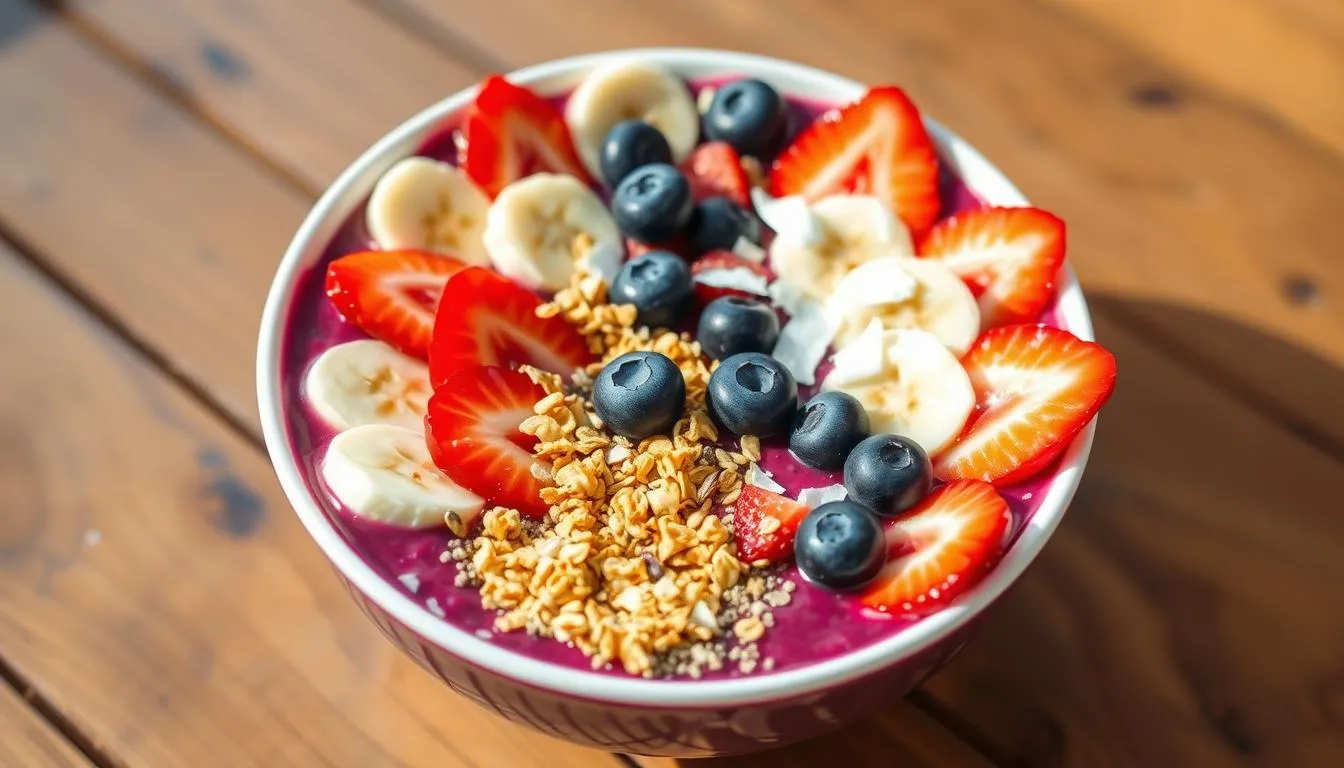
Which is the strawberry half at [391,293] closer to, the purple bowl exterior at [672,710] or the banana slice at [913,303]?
the purple bowl exterior at [672,710]

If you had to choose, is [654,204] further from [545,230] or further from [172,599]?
[172,599]

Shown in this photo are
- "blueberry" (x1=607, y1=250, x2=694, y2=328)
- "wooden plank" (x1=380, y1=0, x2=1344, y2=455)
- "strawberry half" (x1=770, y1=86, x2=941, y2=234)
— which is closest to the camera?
"blueberry" (x1=607, y1=250, x2=694, y2=328)

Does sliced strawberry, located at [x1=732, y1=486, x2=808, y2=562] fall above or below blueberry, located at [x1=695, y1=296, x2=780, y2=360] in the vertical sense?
below

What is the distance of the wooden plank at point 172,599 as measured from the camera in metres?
1.17

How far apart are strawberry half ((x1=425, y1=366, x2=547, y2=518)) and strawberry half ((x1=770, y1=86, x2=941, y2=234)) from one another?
1.34 ft

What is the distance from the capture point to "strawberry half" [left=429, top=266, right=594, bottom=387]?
43.0 inches

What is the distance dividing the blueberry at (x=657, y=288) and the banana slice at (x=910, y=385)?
0.51ft

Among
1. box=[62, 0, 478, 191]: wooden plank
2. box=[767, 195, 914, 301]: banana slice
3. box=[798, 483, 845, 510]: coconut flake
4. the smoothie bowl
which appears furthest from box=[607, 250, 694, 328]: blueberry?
box=[62, 0, 478, 191]: wooden plank

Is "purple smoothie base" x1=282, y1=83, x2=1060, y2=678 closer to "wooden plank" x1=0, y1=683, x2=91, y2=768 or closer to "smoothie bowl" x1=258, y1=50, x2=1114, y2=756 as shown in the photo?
"smoothie bowl" x1=258, y1=50, x2=1114, y2=756

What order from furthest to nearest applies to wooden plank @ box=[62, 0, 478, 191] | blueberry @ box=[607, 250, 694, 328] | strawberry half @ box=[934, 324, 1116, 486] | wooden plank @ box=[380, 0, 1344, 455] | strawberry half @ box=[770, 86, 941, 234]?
wooden plank @ box=[62, 0, 478, 191] → wooden plank @ box=[380, 0, 1344, 455] → strawberry half @ box=[770, 86, 941, 234] → blueberry @ box=[607, 250, 694, 328] → strawberry half @ box=[934, 324, 1116, 486]

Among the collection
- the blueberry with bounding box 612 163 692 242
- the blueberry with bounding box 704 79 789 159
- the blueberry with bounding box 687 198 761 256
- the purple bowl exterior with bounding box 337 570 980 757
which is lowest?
the purple bowl exterior with bounding box 337 570 980 757

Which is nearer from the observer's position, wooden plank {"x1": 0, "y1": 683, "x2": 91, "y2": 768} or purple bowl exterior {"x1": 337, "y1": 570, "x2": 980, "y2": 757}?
purple bowl exterior {"x1": 337, "y1": 570, "x2": 980, "y2": 757}

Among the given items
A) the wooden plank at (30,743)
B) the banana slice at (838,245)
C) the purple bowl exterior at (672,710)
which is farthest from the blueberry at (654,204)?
the wooden plank at (30,743)

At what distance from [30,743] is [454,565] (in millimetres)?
485
